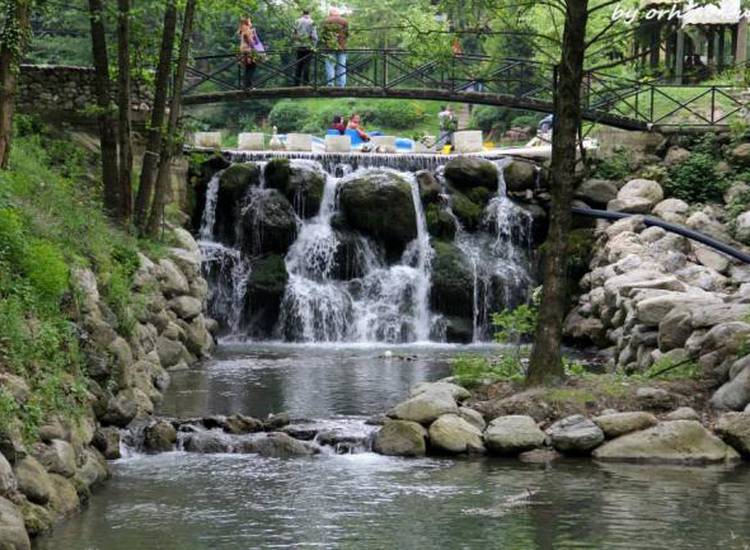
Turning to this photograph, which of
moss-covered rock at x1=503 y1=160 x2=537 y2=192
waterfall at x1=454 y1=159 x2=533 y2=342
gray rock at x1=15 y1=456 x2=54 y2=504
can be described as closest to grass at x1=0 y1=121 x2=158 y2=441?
gray rock at x1=15 y1=456 x2=54 y2=504

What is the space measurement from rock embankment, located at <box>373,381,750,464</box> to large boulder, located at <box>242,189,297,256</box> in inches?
496

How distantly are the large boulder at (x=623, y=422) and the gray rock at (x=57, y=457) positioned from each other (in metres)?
5.20

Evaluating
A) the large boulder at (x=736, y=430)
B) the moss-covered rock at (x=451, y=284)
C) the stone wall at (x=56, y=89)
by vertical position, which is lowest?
the large boulder at (x=736, y=430)

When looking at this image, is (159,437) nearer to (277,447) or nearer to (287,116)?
(277,447)

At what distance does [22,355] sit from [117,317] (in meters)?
4.61

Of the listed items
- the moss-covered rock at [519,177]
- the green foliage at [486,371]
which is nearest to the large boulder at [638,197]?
the moss-covered rock at [519,177]

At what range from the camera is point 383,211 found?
25.9 metres

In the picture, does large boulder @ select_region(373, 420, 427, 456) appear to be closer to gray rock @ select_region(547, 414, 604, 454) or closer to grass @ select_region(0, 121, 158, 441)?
gray rock @ select_region(547, 414, 604, 454)

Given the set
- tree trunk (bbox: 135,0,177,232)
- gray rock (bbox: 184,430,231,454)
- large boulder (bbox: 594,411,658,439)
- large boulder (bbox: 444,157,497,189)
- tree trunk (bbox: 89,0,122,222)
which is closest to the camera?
large boulder (bbox: 594,411,658,439)

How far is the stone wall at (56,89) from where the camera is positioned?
25062 mm

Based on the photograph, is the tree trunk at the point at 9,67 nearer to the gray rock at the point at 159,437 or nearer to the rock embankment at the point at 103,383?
the rock embankment at the point at 103,383

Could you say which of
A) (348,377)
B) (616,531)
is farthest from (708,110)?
(616,531)

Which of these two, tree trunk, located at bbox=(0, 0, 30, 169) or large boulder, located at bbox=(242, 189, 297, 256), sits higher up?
tree trunk, located at bbox=(0, 0, 30, 169)

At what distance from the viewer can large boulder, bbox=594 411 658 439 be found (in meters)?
13.0
